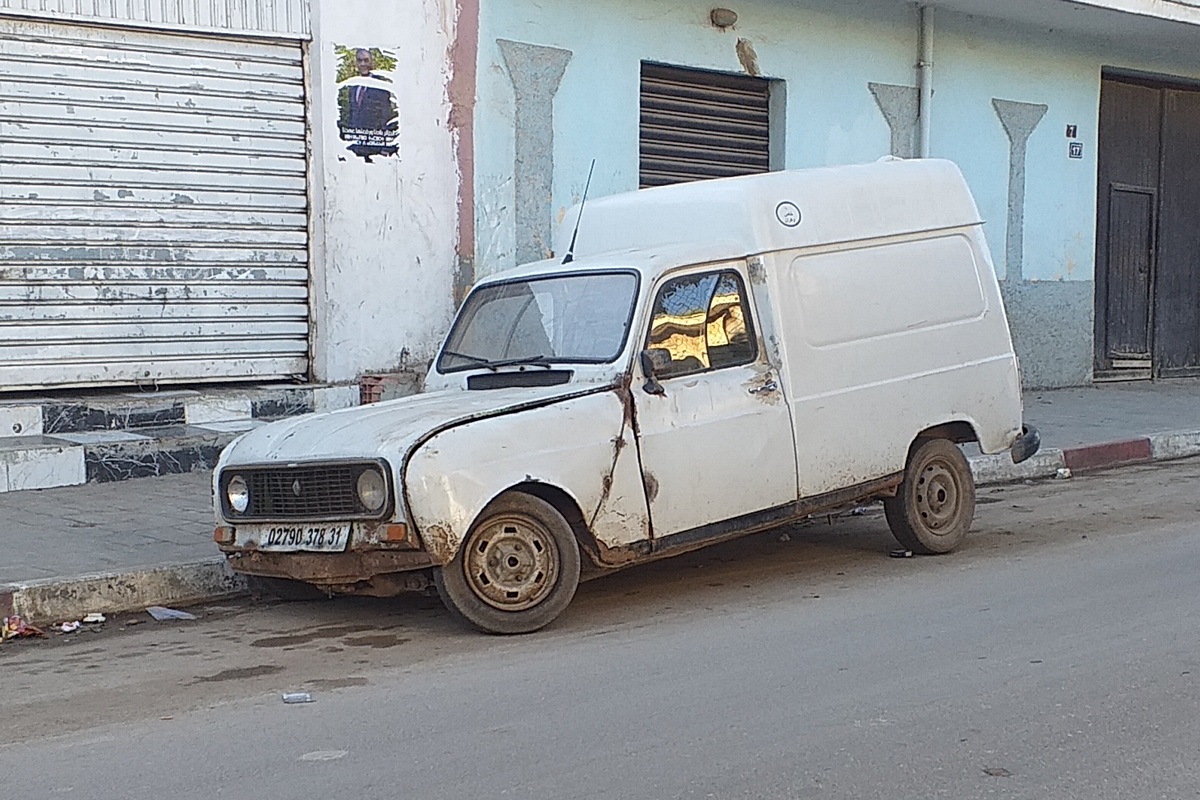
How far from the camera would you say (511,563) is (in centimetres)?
632

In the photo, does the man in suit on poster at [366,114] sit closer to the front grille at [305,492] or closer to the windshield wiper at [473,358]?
the windshield wiper at [473,358]

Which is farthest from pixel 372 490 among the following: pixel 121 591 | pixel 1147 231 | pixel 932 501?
pixel 1147 231

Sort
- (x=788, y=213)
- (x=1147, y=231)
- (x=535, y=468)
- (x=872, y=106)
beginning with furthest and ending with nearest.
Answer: (x=1147, y=231) < (x=872, y=106) < (x=788, y=213) < (x=535, y=468)

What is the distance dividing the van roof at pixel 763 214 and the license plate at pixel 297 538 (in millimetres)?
1997

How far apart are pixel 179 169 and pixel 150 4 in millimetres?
1252

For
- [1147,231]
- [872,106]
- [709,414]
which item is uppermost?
→ [872,106]

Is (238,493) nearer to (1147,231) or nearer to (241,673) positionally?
(241,673)

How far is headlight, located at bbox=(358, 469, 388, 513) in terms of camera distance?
609 centimetres

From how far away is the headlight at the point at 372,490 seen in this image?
20.0ft

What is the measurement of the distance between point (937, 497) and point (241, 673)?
4067 mm

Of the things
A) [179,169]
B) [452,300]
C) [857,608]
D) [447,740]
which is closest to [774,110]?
[452,300]

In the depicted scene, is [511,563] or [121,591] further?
[121,591]

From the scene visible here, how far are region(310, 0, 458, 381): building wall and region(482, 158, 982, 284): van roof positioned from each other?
12.8 ft

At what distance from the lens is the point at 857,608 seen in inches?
263
